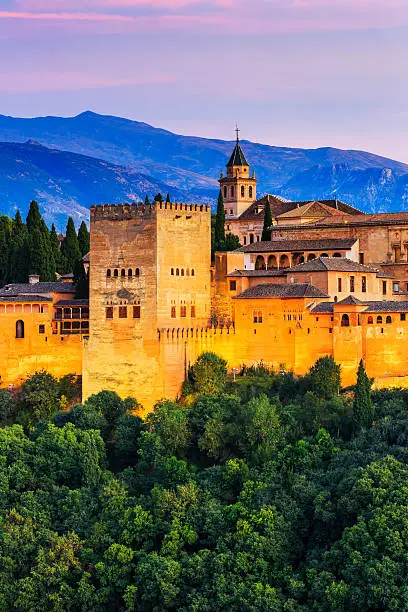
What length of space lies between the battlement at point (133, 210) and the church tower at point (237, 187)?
22179 mm

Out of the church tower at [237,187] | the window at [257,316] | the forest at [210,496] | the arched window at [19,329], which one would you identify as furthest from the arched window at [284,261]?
the church tower at [237,187]

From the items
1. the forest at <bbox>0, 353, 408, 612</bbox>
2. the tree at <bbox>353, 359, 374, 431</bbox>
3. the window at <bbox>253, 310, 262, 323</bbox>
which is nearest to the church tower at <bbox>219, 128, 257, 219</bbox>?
the window at <bbox>253, 310, 262, 323</bbox>

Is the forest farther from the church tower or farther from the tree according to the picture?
the church tower

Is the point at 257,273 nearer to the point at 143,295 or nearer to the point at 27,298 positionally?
the point at 143,295

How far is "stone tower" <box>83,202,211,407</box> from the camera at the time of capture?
149ft

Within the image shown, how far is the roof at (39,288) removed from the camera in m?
49.0

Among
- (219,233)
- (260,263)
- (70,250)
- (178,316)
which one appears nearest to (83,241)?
(70,250)

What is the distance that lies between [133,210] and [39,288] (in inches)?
230

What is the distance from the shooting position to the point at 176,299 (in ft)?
151

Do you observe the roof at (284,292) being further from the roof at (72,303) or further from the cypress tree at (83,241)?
the cypress tree at (83,241)

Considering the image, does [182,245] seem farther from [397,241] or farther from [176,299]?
[397,241]

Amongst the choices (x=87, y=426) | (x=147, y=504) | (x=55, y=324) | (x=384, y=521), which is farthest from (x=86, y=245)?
(x=384, y=521)

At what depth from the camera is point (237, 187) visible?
231 ft

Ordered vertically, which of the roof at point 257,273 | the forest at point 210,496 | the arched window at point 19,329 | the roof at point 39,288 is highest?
the roof at point 257,273
